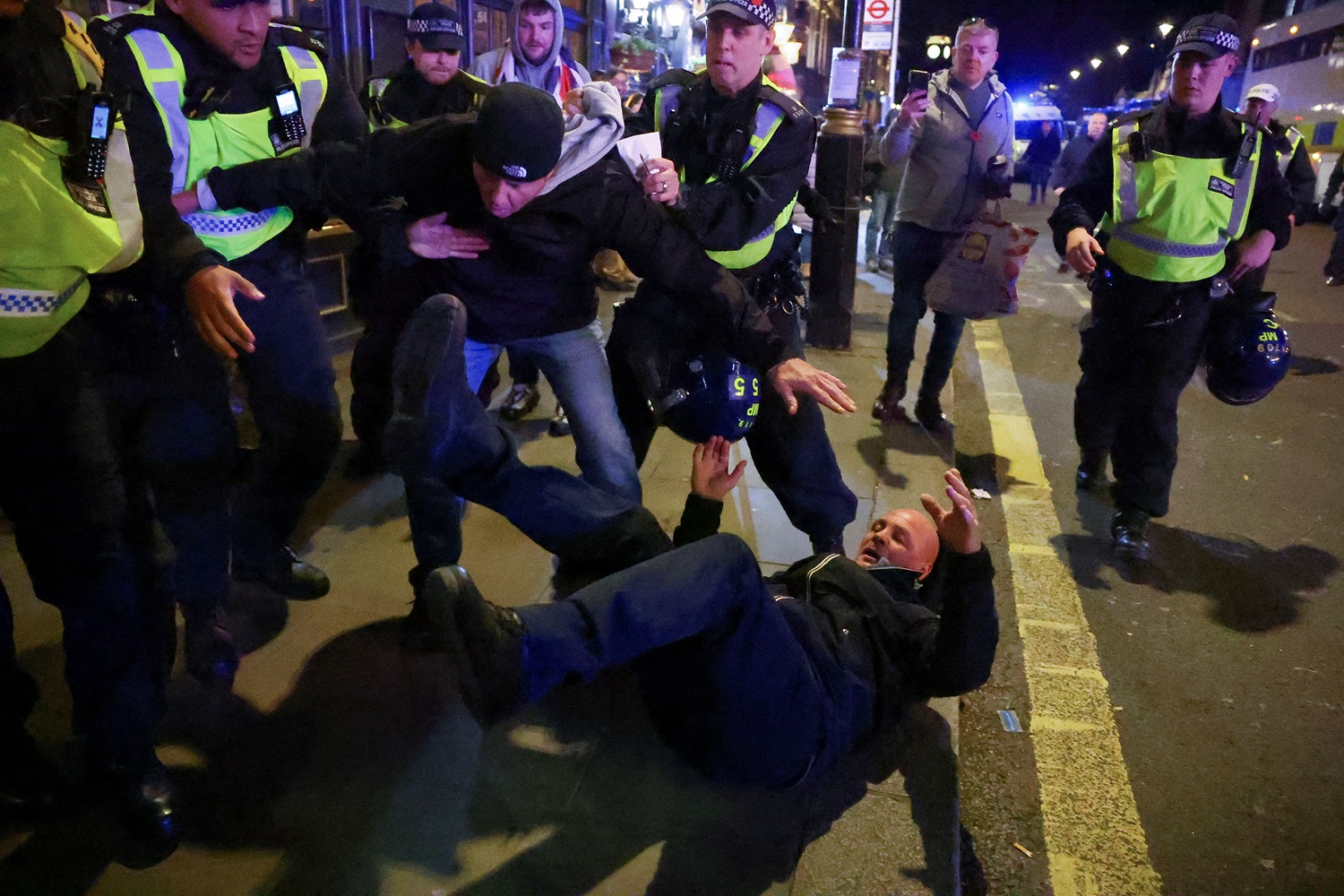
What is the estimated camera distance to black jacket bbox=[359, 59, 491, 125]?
4.46m

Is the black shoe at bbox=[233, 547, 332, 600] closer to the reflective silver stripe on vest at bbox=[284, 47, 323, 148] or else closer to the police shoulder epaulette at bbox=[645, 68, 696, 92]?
the reflective silver stripe on vest at bbox=[284, 47, 323, 148]

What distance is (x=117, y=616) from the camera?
219 centimetres

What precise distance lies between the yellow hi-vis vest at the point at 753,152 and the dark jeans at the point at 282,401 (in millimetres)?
1321

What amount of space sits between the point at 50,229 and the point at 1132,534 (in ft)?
13.5

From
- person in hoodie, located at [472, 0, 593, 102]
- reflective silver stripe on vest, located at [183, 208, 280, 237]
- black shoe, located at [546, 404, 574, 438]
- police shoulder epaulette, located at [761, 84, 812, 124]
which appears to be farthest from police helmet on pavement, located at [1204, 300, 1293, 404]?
reflective silver stripe on vest, located at [183, 208, 280, 237]

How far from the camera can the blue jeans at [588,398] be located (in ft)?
10.1

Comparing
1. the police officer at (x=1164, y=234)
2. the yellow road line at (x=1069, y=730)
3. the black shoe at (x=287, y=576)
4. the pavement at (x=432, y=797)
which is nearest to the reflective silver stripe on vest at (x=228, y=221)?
the black shoe at (x=287, y=576)

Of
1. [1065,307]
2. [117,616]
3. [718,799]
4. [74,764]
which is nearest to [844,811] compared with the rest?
[718,799]

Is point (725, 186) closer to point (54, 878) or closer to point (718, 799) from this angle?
point (718, 799)

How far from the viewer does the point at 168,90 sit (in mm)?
2596

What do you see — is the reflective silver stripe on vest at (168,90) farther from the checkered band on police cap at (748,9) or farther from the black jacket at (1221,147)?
the black jacket at (1221,147)

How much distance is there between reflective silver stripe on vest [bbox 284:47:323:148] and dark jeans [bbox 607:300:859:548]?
115 cm

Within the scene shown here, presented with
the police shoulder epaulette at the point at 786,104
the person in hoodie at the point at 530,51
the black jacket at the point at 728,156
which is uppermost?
the person in hoodie at the point at 530,51

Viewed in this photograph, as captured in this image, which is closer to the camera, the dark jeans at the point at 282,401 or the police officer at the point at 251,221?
the police officer at the point at 251,221
